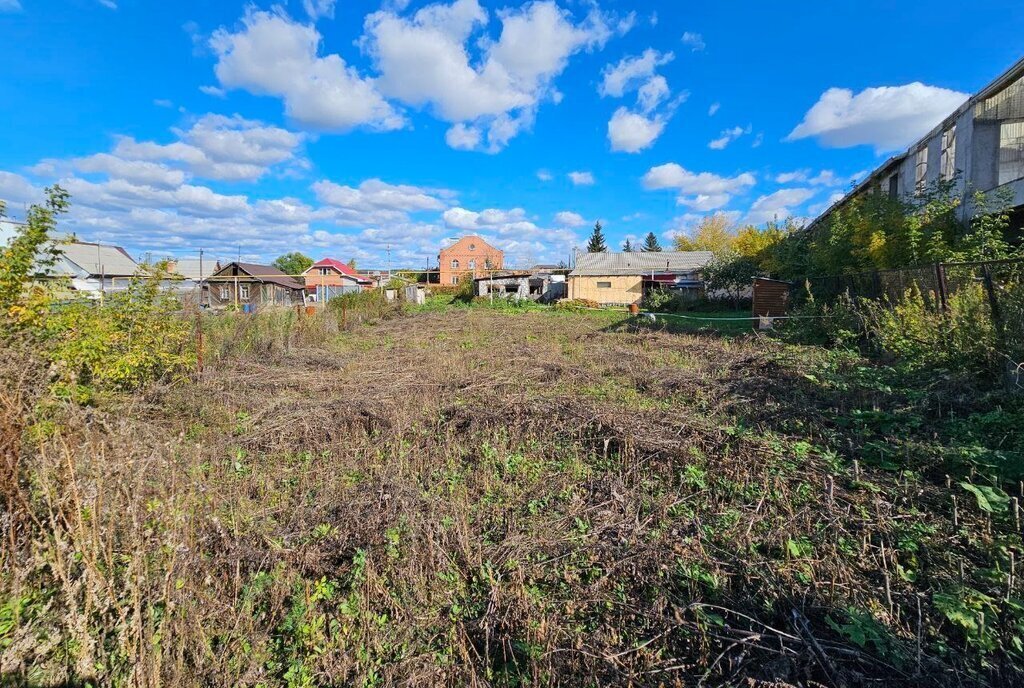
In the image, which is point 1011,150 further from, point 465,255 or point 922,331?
point 465,255

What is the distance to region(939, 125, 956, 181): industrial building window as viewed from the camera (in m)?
12.9

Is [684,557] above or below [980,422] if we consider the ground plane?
below

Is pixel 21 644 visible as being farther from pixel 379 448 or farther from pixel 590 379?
pixel 590 379

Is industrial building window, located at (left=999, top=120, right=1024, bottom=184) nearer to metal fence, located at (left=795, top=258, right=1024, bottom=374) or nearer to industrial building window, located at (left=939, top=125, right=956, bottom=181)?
industrial building window, located at (left=939, top=125, right=956, bottom=181)

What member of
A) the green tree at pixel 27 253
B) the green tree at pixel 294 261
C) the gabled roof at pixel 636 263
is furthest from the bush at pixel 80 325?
the green tree at pixel 294 261

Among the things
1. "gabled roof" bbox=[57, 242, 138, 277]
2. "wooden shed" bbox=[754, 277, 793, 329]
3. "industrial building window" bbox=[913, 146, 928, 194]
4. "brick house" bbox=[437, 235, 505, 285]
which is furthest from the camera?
"brick house" bbox=[437, 235, 505, 285]

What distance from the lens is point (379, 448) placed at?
4.87m

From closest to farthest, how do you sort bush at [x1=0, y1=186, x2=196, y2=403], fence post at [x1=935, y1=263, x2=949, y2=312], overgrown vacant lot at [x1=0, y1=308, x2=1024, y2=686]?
overgrown vacant lot at [x1=0, y1=308, x2=1024, y2=686]
bush at [x1=0, y1=186, x2=196, y2=403]
fence post at [x1=935, y1=263, x2=949, y2=312]

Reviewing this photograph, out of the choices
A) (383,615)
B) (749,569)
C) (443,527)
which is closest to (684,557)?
(749,569)

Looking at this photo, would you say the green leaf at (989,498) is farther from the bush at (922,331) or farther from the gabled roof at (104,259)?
the gabled roof at (104,259)

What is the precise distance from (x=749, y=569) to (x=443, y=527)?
199 centimetres

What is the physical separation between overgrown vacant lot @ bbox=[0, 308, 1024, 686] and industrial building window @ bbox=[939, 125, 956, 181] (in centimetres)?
1257

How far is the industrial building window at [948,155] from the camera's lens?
42.4 ft

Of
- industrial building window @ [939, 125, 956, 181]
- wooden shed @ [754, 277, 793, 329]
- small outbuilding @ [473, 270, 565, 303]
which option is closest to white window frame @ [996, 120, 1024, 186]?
industrial building window @ [939, 125, 956, 181]
